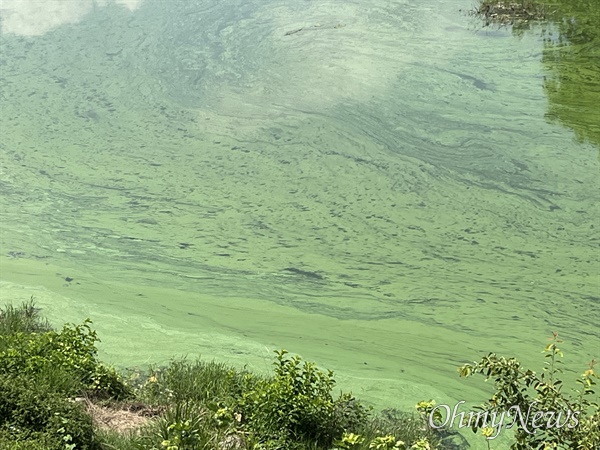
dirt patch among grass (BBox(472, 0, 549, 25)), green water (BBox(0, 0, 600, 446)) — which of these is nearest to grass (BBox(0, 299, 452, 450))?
green water (BBox(0, 0, 600, 446))

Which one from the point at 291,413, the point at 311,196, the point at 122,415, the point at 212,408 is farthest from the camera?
the point at 311,196

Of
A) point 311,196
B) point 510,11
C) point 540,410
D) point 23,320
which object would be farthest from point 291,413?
point 510,11

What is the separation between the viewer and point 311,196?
436cm

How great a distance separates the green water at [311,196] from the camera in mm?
3311

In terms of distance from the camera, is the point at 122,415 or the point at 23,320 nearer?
the point at 122,415

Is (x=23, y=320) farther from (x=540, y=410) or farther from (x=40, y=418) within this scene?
(x=540, y=410)

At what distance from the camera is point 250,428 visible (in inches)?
95.3

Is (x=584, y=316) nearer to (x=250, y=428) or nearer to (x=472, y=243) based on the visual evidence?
(x=472, y=243)

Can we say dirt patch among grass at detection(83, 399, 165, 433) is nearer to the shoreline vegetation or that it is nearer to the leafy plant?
the shoreline vegetation

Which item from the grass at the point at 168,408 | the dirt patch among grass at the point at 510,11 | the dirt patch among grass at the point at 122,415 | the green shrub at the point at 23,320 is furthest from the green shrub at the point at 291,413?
the dirt patch among grass at the point at 510,11

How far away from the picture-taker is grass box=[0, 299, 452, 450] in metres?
2.21

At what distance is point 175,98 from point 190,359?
303 cm

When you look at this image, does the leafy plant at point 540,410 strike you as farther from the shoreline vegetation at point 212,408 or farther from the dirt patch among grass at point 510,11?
the dirt patch among grass at point 510,11

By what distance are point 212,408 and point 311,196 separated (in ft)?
7.92
